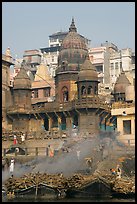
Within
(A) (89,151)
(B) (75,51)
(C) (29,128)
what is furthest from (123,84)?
(A) (89,151)

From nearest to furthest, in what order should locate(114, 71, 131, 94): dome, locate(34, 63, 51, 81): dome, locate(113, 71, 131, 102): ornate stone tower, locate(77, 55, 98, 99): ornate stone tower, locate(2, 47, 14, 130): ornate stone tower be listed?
1. locate(77, 55, 98, 99): ornate stone tower
2. locate(2, 47, 14, 130): ornate stone tower
3. locate(113, 71, 131, 102): ornate stone tower
4. locate(114, 71, 131, 94): dome
5. locate(34, 63, 51, 81): dome

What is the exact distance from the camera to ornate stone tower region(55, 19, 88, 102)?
51219 mm

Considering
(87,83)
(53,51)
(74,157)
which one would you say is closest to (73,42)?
(87,83)

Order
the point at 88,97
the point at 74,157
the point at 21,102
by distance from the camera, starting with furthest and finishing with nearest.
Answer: the point at 21,102, the point at 88,97, the point at 74,157

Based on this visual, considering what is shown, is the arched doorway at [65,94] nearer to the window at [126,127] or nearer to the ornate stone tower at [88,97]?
the ornate stone tower at [88,97]

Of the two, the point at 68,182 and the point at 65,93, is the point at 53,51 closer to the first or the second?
the point at 65,93

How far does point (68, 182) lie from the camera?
81.9ft

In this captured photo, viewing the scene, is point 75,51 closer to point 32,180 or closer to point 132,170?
point 132,170

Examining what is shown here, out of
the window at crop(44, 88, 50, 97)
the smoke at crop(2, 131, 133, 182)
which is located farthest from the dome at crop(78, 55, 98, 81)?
the window at crop(44, 88, 50, 97)

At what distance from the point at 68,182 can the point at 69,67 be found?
2775 centimetres

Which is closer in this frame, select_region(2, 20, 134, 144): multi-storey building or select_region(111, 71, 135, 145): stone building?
select_region(111, 71, 135, 145): stone building

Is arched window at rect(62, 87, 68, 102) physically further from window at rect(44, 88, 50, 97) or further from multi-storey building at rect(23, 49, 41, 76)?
multi-storey building at rect(23, 49, 41, 76)

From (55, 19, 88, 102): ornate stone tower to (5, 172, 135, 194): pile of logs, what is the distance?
82.7ft

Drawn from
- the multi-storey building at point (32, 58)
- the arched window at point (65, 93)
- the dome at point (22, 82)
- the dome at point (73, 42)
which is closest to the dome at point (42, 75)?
the dome at point (73, 42)
